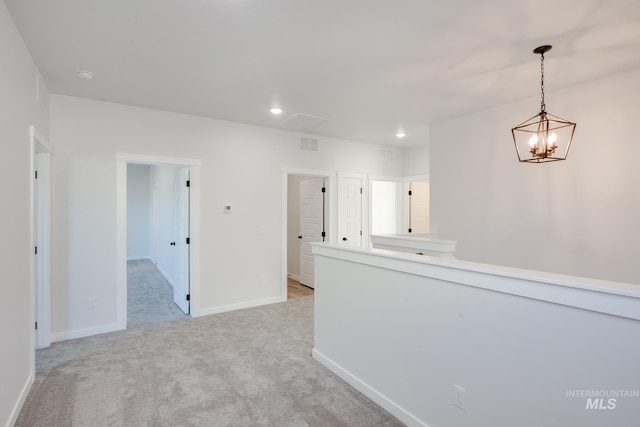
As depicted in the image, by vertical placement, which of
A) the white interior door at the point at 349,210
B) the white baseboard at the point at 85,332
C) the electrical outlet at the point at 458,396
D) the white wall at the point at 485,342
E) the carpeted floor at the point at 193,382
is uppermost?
the white interior door at the point at 349,210

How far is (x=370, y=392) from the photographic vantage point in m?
2.41

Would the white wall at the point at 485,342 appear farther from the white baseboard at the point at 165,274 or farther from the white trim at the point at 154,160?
the white baseboard at the point at 165,274

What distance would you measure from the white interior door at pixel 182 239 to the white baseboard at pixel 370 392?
2347 mm

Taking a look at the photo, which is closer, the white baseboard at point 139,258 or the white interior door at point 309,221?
the white interior door at point 309,221

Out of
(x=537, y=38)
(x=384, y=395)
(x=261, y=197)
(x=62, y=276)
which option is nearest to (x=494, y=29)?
(x=537, y=38)

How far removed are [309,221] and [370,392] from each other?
157 inches

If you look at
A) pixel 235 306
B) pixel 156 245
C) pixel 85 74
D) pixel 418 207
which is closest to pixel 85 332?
pixel 235 306

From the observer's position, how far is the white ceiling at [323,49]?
2.11m

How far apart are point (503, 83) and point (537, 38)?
0.89 m

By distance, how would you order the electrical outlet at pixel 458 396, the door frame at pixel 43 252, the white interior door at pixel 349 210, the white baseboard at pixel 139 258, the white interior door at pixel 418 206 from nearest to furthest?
the electrical outlet at pixel 458 396 < the door frame at pixel 43 252 < the white interior door at pixel 349 210 < the white interior door at pixel 418 206 < the white baseboard at pixel 139 258

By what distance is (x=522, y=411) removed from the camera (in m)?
1.53

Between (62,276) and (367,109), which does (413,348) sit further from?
(62,276)

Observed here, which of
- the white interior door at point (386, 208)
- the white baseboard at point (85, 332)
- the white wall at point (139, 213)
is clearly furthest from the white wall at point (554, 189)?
the white wall at point (139, 213)

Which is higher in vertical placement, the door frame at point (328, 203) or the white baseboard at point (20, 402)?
the door frame at point (328, 203)
